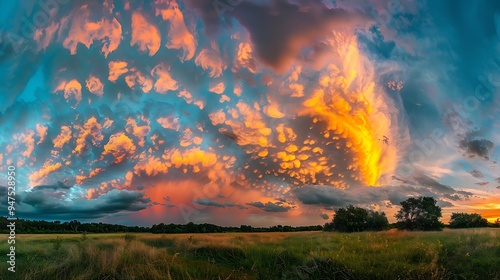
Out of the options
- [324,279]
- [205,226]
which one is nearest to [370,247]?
[324,279]

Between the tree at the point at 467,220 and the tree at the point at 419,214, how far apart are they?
39.0 ft

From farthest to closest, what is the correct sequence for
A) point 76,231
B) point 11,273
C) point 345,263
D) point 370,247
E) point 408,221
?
1. point 408,221
2. point 76,231
3. point 370,247
4. point 345,263
5. point 11,273

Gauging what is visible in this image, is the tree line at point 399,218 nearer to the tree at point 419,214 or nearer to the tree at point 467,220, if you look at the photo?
the tree at point 419,214

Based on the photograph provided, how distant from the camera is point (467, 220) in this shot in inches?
2267

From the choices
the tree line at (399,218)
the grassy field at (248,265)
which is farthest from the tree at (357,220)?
the grassy field at (248,265)

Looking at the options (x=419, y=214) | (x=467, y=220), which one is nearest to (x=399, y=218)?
(x=419, y=214)

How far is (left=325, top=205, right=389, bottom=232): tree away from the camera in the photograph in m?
48.2

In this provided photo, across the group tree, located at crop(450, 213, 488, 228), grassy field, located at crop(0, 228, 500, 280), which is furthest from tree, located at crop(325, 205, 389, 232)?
grassy field, located at crop(0, 228, 500, 280)

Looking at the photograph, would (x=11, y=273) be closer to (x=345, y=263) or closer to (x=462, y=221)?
(x=345, y=263)

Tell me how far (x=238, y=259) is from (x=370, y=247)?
18.2 feet

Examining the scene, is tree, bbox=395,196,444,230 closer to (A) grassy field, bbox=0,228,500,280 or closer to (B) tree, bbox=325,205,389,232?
(B) tree, bbox=325,205,389,232

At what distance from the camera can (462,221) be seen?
58.0 metres

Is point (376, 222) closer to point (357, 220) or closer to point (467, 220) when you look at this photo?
point (357, 220)

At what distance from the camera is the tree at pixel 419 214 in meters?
47.9
